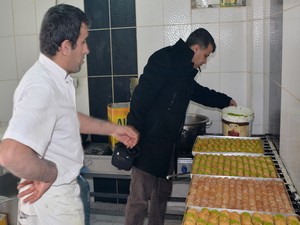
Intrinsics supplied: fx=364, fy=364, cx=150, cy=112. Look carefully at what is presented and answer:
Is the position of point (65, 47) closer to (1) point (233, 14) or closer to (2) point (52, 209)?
(2) point (52, 209)

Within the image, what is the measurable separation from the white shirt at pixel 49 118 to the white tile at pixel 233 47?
5.30 feet

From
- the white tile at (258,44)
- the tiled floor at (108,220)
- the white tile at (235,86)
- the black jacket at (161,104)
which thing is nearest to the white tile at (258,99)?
the white tile at (258,44)

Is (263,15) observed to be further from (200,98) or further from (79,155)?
(79,155)

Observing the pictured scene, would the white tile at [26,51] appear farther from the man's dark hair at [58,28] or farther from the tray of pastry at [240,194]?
the tray of pastry at [240,194]

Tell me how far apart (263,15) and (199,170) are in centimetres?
133

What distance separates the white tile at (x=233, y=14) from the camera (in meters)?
2.62

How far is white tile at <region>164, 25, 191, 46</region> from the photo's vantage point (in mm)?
2705

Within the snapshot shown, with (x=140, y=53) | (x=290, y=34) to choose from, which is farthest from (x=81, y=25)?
(x=140, y=53)

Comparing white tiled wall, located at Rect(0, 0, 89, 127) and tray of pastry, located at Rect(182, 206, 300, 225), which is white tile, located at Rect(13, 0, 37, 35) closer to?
white tiled wall, located at Rect(0, 0, 89, 127)

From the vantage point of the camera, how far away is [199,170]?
1.63 metres

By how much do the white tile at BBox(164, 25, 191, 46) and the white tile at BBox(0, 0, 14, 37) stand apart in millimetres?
1294

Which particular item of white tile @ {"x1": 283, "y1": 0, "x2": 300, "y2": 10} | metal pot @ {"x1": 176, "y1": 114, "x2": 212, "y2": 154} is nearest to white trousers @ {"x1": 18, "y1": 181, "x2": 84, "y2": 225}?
metal pot @ {"x1": 176, "y1": 114, "x2": 212, "y2": 154}

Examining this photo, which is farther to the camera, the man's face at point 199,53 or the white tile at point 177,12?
the white tile at point 177,12

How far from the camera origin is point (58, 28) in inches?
49.0
